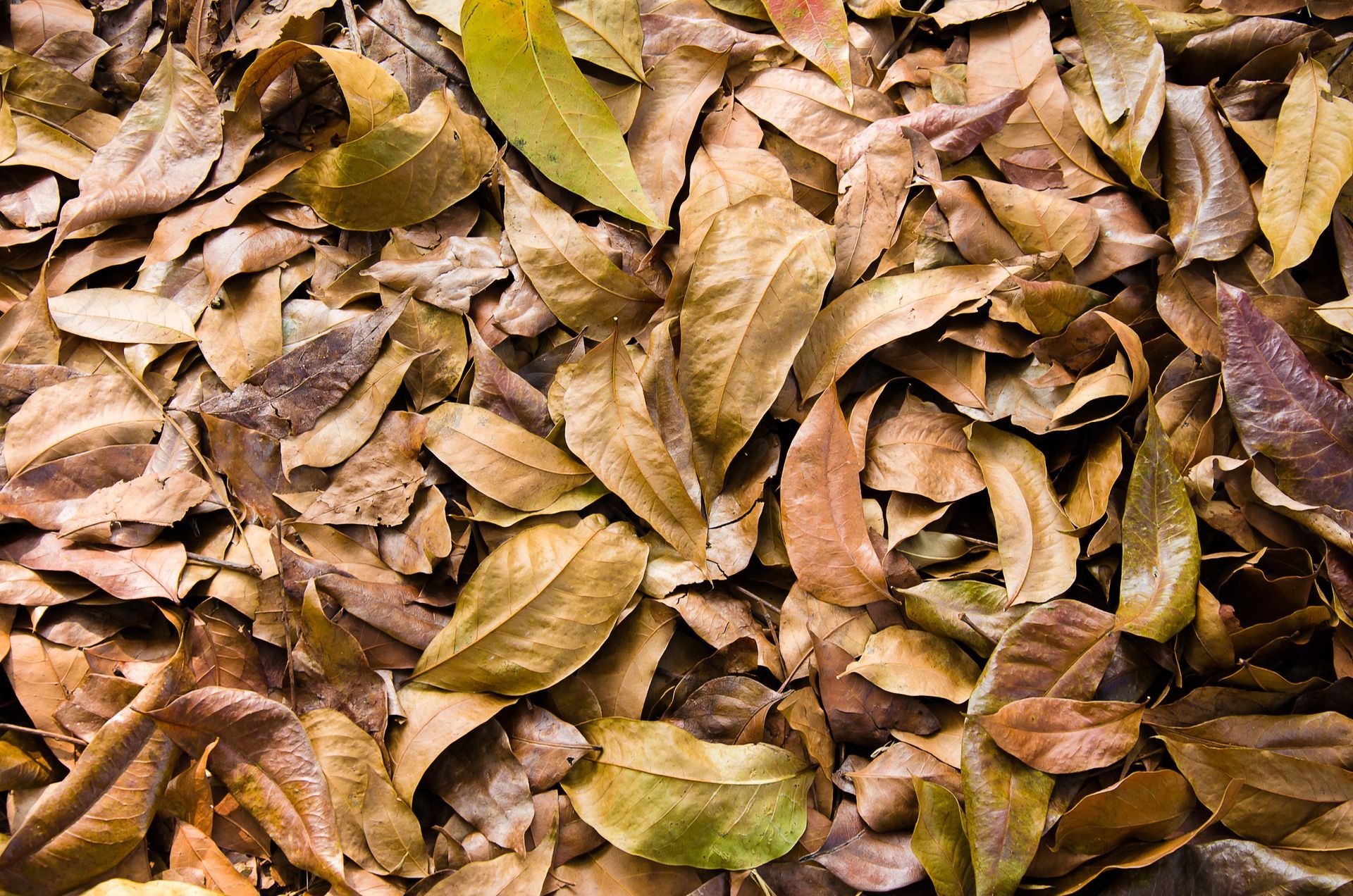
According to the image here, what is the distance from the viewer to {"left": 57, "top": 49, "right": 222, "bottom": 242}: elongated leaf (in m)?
0.99

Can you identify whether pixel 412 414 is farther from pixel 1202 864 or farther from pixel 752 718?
pixel 1202 864

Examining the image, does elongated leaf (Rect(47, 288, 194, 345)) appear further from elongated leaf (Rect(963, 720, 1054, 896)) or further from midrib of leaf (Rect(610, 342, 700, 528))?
elongated leaf (Rect(963, 720, 1054, 896))

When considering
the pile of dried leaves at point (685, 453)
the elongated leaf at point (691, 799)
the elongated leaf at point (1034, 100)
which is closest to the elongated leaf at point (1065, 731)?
the pile of dried leaves at point (685, 453)

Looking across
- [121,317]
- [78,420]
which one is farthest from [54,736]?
[121,317]

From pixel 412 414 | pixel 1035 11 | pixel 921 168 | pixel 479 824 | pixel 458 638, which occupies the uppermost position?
pixel 1035 11

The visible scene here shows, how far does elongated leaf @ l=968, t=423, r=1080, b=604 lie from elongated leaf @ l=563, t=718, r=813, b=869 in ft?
0.99

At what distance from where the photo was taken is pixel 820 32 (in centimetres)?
98

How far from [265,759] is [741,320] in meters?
0.65

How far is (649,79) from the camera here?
1.00 meters

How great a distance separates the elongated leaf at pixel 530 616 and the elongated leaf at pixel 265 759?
139mm

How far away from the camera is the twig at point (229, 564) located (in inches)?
35.6

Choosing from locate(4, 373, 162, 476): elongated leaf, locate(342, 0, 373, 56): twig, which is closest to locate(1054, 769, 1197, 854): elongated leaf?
locate(4, 373, 162, 476): elongated leaf

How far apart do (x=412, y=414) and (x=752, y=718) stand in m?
0.49

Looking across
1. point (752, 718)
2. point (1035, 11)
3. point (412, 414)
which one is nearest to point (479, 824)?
point (752, 718)
